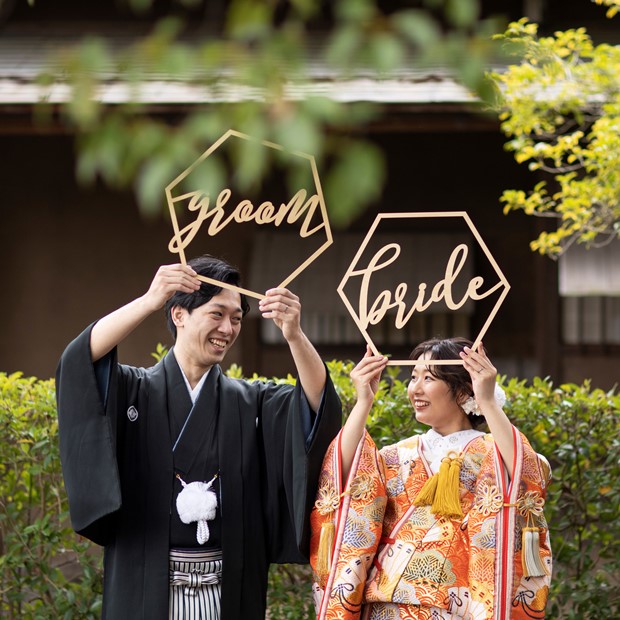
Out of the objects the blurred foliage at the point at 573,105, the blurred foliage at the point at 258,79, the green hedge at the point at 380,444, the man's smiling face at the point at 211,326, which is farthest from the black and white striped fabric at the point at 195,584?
the blurred foliage at the point at 573,105

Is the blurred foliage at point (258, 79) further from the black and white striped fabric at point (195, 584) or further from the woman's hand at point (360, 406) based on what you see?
the black and white striped fabric at point (195, 584)

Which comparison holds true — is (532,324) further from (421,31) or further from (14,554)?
(421,31)

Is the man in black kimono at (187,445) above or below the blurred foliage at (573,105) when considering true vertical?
below

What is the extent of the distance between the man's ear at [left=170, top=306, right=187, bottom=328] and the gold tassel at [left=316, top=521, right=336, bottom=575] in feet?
2.68

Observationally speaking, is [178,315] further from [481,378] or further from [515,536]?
[515,536]

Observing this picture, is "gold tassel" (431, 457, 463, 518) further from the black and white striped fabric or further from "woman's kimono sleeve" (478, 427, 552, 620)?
the black and white striped fabric

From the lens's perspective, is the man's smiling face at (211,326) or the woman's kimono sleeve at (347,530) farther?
the man's smiling face at (211,326)

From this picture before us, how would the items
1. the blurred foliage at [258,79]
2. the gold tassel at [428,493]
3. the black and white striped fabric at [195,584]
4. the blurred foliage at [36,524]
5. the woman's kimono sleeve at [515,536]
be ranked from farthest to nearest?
the blurred foliage at [36,524] < the black and white striped fabric at [195,584] < the gold tassel at [428,493] < the woman's kimono sleeve at [515,536] < the blurred foliage at [258,79]

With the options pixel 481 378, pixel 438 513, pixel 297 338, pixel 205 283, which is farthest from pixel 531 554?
pixel 205 283

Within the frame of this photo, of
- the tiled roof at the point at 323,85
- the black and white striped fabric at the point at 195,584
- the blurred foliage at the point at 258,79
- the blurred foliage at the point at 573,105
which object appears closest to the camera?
the blurred foliage at the point at 258,79

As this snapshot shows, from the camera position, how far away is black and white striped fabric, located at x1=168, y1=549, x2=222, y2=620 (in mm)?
3285

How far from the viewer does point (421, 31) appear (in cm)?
171

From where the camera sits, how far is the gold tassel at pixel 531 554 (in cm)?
310

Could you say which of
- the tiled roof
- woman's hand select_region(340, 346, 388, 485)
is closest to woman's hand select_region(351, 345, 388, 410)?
woman's hand select_region(340, 346, 388, 485)
